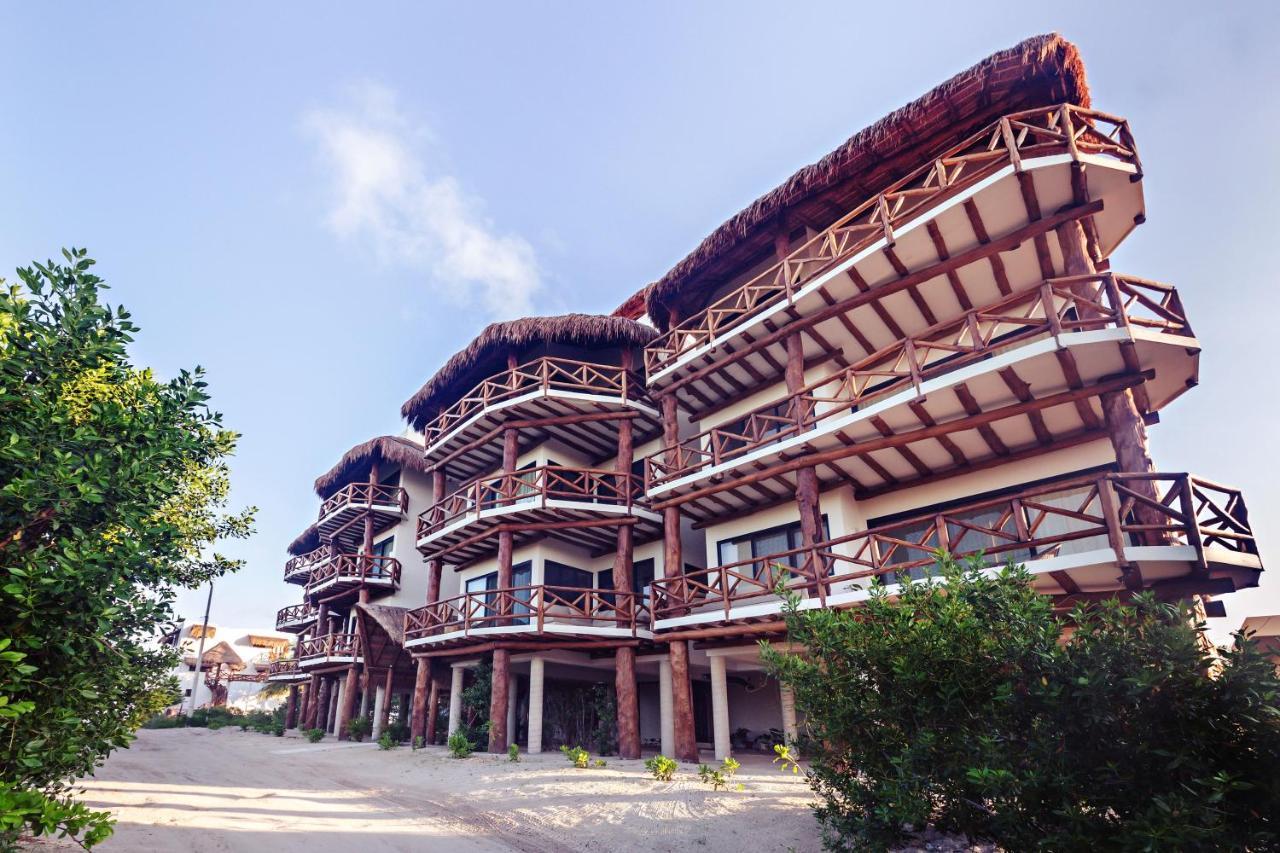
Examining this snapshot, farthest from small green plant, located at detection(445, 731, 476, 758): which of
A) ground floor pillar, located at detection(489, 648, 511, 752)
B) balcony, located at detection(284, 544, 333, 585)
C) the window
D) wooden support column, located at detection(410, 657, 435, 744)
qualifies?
balcony, located at detection(284, 544, 333, 585)

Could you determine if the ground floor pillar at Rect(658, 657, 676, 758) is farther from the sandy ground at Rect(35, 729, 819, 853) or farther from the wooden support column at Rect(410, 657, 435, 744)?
the wooden support column at Rect(410, 657, 435, 744)

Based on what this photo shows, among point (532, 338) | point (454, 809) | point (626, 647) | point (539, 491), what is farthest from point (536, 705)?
point (532, 338)

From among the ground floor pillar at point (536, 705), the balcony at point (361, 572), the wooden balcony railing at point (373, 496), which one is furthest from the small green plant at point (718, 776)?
the wooden balcony railing at point (373, 496)

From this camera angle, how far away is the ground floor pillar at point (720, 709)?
15.2 meters

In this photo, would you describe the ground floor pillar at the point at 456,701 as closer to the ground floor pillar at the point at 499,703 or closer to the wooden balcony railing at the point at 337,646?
the ground floor pillar at the point at 499,703

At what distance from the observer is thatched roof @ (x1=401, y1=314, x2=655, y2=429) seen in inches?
812

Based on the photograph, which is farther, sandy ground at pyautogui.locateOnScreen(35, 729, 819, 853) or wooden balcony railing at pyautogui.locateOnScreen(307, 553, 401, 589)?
wooden balcony railing at pyautogui.locateOnScreen(307, 553, 401, 589)

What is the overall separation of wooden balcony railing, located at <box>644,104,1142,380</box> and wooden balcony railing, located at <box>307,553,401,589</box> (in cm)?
1843

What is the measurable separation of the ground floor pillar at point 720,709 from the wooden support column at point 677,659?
56 centimetres

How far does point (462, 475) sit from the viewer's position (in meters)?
25.8

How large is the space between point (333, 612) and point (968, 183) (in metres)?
33.2

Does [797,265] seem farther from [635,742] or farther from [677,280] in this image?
[635,742]

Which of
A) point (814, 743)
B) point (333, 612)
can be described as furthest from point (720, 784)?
point (333, 612)

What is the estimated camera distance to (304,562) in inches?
1448
